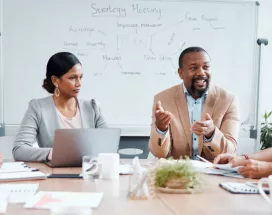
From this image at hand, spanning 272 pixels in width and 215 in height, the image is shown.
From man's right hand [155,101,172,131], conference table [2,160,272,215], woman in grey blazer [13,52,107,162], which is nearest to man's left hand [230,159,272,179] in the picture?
conference table [2,160,272,215]

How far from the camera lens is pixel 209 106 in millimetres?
2465

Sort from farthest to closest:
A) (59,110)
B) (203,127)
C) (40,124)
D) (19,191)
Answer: (59,110) → (40,124) → (203,127) → (19,191)

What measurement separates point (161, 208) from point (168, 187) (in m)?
0.22

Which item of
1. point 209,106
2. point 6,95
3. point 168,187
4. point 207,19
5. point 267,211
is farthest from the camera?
point 207,19

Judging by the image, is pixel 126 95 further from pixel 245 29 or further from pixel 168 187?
pixel 168 187

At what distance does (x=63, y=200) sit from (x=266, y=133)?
8.98ft

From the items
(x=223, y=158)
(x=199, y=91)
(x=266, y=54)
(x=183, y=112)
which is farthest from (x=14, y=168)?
(x=266, y=54)

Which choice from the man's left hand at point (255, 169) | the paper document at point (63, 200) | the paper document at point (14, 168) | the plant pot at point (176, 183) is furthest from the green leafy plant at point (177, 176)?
the paper document at point (14, 168)

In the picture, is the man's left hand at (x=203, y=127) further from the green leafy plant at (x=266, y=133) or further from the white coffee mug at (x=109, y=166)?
the green leafy plant at (x=266, y=133)

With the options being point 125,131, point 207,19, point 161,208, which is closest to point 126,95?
point 125,131

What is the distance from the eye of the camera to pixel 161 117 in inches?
85.9

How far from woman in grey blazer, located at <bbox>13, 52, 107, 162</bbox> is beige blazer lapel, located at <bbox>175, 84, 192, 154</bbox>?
1.57ft

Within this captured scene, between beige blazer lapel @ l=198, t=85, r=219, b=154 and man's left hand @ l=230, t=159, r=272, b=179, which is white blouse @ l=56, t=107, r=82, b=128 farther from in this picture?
man's left hand @ l=230, t=159, r=272, b=179

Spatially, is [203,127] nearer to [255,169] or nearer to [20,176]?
[255,169]
